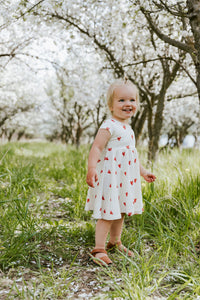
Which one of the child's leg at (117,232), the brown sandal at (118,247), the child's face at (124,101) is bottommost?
the brown sandal at (118,247)

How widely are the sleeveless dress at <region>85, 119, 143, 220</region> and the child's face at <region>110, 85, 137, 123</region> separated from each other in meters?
0.09

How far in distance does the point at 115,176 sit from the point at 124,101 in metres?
0.65

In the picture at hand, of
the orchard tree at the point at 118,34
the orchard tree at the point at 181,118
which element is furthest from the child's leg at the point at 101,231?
the orchard tree at the point at 181,118

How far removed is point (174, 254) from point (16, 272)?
1.27m

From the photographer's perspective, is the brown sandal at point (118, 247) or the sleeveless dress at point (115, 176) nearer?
the sleeveless dress at point (115, 176)

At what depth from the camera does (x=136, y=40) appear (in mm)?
6820

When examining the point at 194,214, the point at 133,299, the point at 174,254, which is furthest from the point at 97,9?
the point at 133,299

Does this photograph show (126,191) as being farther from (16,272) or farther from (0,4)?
(0,4)

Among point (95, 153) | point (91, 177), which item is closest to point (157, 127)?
point (95, 153)

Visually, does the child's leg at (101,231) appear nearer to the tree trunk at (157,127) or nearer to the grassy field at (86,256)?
the grassy field at (86,256)

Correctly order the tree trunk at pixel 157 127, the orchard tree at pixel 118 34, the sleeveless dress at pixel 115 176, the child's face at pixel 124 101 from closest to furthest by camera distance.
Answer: the sleeveless dress at pixel 115 176
the child's face at pixel 124 101
the orchard tree at pixel 118 34
the tree trunk at pixel 157 127

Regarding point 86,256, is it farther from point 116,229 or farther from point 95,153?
point 95,153

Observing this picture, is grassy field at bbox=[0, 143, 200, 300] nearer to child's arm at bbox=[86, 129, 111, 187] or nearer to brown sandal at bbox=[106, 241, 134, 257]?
brown sandal at bbox=[106, 241, 134, 257]

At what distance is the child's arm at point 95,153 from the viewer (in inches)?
84.0
